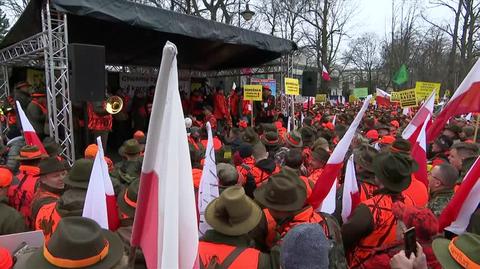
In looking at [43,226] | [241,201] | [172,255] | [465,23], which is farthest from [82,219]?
[465,23]

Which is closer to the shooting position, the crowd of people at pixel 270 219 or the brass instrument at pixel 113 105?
the crowd of people at pixel 270 219

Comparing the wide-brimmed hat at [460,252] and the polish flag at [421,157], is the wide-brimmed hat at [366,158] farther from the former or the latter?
the wide-brimmed hat at [460,252]

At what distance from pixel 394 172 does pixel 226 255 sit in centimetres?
171

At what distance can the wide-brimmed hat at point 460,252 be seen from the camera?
187cm

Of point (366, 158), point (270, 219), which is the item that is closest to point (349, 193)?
point (366, 158)

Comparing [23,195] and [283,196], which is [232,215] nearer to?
[283,196]

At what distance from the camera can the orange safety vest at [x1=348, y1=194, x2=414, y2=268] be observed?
9.84 ft

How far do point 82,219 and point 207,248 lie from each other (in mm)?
782

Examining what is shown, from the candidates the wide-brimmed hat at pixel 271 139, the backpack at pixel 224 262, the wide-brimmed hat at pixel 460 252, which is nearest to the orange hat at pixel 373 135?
the wide-brimmed hat at pixel 271 139

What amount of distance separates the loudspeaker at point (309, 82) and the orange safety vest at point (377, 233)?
1131 cm

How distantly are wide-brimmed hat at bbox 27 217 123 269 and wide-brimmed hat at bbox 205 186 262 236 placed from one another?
2.49 ft

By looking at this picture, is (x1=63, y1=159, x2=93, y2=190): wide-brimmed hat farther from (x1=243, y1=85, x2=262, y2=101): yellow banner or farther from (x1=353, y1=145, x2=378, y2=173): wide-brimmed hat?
(x1=243, y1=85, x2=262, y2=101): yellow banner

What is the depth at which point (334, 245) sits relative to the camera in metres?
2.55

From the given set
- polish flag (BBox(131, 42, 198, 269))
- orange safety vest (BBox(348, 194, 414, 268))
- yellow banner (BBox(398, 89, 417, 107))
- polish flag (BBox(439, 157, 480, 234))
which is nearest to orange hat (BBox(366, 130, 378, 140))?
yellow banner (BBox(398, 89, 417, 107))
